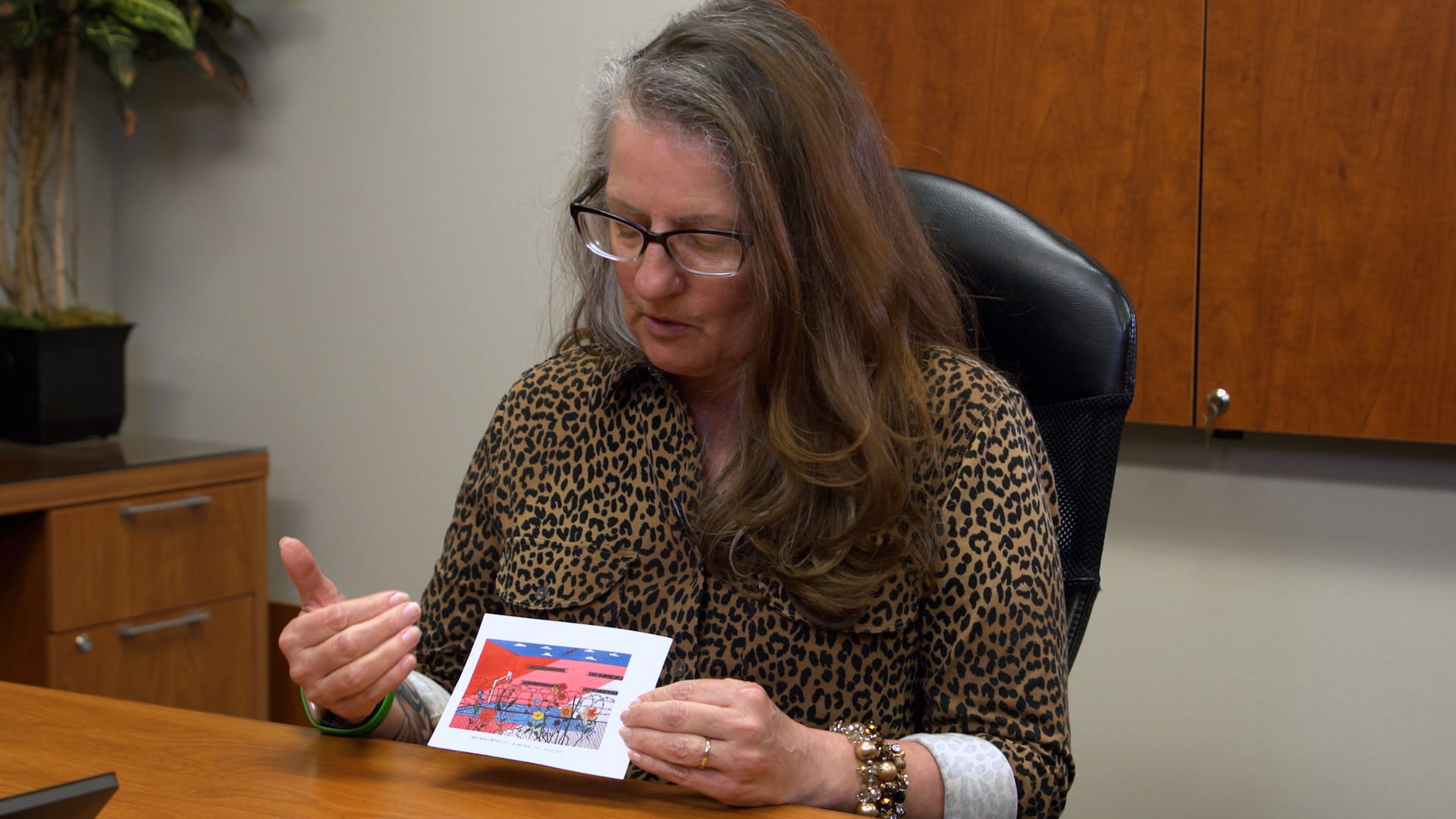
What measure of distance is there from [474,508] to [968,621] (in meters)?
0.56

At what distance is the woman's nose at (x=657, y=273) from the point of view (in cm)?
125

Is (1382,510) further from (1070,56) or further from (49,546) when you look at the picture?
(49,546)

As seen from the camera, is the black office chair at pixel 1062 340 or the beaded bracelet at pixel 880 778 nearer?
the beaded bracelet at pixel 880 778

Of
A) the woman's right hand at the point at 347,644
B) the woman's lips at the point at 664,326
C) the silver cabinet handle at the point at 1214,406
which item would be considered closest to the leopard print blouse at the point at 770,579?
the woman's lips at the point at 664,326

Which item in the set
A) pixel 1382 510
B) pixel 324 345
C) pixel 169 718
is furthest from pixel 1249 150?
pixel 324 345

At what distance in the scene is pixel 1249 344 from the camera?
76.2 inches

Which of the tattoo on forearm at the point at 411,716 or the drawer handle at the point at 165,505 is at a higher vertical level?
the tattoo on forearm at the point at 411,716

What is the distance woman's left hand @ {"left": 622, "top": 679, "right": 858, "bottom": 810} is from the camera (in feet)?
3.20

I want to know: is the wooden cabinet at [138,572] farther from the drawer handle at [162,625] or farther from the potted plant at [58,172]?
the potted plant at [58,172]

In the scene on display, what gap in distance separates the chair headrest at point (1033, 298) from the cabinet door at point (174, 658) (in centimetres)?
194

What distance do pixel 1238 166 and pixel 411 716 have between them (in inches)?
56.5

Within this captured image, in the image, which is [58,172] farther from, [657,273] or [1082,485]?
[1082,485]

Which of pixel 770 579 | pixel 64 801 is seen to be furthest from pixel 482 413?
pixel 64 801

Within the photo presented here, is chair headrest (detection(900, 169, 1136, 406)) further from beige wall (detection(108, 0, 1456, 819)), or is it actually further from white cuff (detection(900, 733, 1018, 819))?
beige wall (detection(108, 0, 1456, 819))
